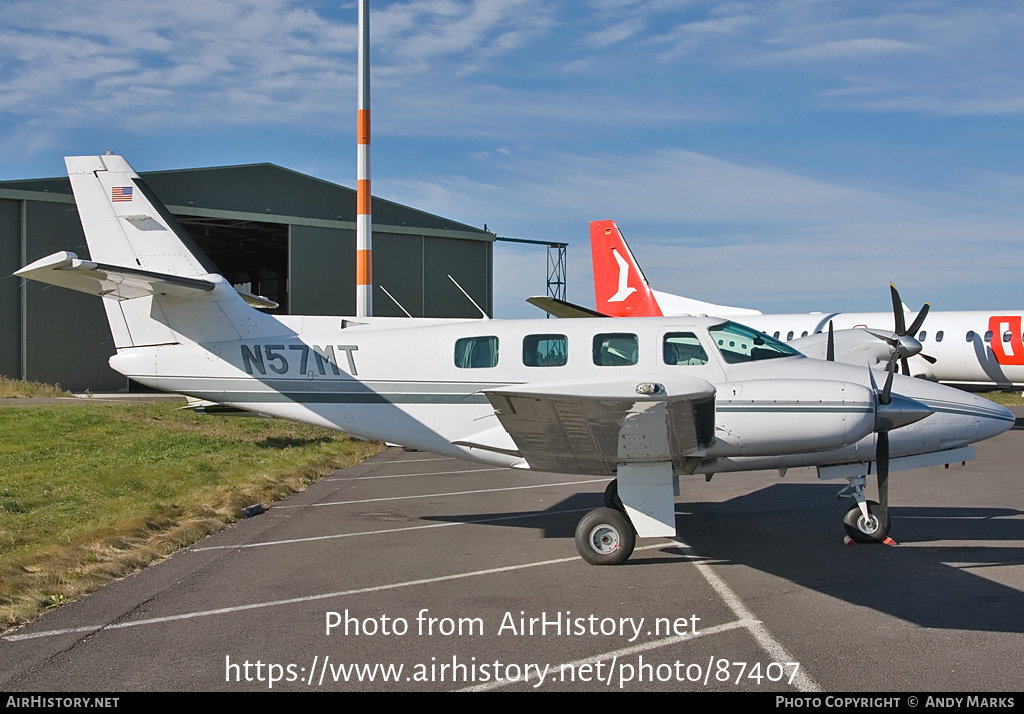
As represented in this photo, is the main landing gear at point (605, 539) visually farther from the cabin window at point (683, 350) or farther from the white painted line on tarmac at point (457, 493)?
the white painted line on tarmac at point (457, 493)

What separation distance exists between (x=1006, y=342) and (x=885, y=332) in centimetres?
732

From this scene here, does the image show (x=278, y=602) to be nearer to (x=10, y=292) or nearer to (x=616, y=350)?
(x=616, y=350)

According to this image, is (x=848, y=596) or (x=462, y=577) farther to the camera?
(x=462, y=577)

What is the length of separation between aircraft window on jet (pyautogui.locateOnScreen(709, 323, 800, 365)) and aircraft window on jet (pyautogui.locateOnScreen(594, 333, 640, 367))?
2.91ft

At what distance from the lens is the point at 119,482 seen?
40.5ft

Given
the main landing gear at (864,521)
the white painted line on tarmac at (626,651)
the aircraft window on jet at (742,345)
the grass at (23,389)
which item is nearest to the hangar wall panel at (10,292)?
the grass at (23,389)

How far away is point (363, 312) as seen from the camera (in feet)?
64.3

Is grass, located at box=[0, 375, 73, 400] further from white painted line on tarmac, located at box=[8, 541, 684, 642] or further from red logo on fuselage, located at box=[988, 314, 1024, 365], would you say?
red logo on fuselage, located at box=[988, 314, 1024, 365]

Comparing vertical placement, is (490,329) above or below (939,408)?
above

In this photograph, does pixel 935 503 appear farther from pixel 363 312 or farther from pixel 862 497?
pixel 363 312

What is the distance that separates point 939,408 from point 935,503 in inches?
125

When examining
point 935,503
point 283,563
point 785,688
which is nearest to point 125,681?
point 283,563

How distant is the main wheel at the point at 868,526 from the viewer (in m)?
8.65

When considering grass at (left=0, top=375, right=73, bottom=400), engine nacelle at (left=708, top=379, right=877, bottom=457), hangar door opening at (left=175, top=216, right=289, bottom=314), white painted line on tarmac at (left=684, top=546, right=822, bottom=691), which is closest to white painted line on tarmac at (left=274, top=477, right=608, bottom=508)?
engine nacelle at (left=708, top=379, right=877, bottom=457)
